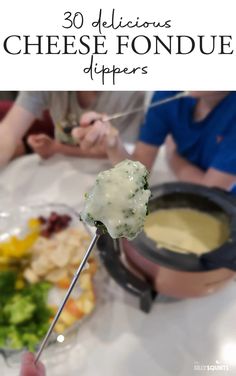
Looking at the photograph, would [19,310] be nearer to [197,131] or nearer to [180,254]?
[180,254]

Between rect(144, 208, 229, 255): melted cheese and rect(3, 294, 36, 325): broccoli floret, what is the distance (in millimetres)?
266

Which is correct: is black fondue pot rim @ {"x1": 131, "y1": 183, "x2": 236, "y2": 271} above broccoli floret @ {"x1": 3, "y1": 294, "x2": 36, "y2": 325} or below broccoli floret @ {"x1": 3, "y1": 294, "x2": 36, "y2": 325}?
above

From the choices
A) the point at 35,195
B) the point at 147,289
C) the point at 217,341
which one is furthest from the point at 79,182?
the point at 217,341

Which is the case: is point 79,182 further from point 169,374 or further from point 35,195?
point 169,374

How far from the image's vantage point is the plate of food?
0.71 m

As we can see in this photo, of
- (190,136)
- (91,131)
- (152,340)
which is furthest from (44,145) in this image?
(152,340)

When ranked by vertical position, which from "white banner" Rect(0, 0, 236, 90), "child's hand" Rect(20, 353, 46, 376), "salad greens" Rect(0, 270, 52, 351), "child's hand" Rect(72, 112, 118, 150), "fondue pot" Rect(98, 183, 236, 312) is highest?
"white banner" Rect(0, 0, 236, 90)

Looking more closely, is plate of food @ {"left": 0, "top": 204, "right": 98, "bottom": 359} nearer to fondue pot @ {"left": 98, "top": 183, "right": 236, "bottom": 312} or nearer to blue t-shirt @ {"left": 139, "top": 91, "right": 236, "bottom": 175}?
fondue pot @ {"left": 98, "top": 183, "right": 236, "bottom": 312}

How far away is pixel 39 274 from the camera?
80 centimetres

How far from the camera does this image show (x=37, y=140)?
119cm

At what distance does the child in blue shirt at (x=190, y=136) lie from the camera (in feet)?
3.42

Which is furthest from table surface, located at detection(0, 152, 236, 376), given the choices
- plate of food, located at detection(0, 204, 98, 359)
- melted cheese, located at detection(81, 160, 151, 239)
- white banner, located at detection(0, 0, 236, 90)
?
white banner, located at detection(0, 0, 236, 90)

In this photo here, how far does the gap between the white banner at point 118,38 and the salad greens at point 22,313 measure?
0.48 meters

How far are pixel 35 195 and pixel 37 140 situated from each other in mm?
215
